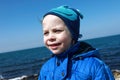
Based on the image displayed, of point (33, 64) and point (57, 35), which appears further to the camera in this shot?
point (33, 64)

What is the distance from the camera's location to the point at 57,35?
3.25 meters

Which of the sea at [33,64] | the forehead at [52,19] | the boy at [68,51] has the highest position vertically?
the forehead at [52,19]

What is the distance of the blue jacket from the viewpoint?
3.15 m

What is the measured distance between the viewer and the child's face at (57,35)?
3254 millimetres

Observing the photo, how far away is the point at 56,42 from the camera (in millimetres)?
3250

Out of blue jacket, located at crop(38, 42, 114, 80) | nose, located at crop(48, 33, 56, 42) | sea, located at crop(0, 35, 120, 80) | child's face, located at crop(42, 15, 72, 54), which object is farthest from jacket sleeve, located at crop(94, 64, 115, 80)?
sea, located at crop(0, 35, 120, 80)

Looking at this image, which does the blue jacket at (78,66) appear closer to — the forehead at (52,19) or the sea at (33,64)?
the forehead at (52,19)

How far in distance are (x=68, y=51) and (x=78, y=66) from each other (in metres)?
0.19

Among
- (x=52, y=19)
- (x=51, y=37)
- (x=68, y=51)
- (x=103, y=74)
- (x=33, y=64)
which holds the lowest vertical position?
(x=33, y=64)

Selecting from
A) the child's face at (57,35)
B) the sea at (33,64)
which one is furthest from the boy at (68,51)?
the sea at (33,64)

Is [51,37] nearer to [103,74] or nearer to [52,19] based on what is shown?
[52,19]

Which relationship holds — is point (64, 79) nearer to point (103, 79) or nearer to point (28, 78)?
point (103, 79)

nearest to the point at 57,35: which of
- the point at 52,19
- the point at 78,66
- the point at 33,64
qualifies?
the point at 52,19

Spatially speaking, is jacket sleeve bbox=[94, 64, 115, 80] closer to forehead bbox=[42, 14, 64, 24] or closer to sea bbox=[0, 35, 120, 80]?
forehead bbox=[42, 14, 64, 24]
